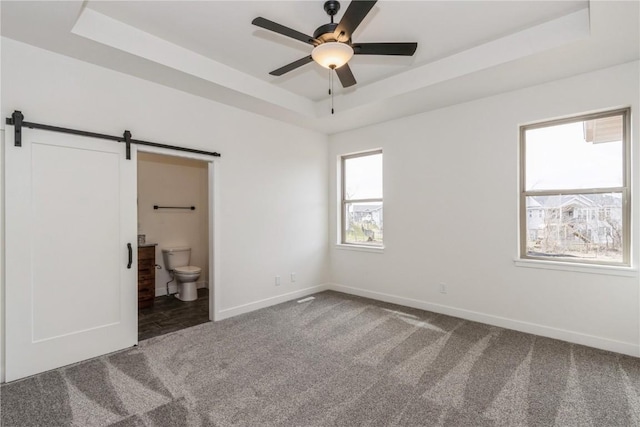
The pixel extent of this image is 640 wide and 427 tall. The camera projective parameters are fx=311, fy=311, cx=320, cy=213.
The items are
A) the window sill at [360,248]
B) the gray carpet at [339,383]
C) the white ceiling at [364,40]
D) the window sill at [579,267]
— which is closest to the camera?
the gray carpet at [339,383]

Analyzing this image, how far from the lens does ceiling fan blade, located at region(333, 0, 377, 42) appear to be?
1.85m

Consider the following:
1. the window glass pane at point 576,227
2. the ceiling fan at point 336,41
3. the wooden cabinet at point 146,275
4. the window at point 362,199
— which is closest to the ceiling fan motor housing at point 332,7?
the ceiling fan at point 336,41

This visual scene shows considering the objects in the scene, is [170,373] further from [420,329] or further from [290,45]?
[290,45]

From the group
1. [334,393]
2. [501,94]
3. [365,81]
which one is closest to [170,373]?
[334,393]

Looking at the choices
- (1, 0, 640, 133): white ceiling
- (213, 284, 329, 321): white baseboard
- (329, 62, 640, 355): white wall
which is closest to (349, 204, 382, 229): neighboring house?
(329, 62, 640, 355): white wall

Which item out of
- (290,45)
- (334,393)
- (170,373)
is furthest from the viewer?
(290,45)

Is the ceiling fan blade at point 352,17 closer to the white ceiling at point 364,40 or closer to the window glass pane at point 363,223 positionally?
the white ceiling at point 364,40

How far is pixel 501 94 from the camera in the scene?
3566 mm

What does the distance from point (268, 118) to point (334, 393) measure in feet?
11.6

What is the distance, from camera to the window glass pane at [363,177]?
487 cm

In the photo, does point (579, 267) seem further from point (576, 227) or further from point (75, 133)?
point (75, 133)

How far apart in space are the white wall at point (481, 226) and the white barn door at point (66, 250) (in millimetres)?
3233

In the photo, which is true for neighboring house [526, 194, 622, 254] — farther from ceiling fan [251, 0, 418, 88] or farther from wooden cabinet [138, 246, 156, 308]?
wooden cabinet [138, 246, 156, 308]

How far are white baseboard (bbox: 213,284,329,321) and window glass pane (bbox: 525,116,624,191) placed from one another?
3.28 meters
